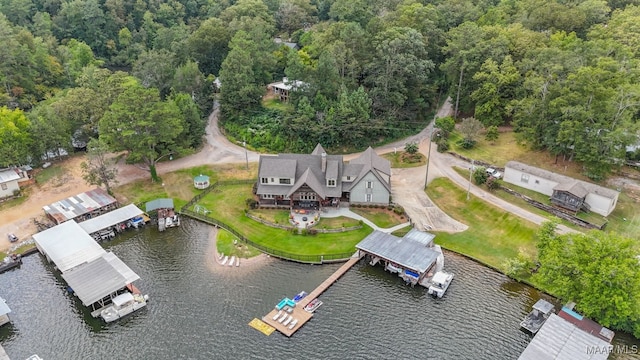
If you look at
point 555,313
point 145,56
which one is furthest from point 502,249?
point 145,56

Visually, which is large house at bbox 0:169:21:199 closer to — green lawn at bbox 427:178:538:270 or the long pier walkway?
the long pier walkway

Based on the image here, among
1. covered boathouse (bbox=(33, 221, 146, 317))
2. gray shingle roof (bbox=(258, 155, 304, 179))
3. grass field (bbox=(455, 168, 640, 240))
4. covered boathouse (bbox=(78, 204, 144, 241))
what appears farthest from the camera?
gray shingle roof (bbox=(258, 155, 304, 179))

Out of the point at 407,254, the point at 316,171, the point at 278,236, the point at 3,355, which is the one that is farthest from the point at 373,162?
the point at 3,355

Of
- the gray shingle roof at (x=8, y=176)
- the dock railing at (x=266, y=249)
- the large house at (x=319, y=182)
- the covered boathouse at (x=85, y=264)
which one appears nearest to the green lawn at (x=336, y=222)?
the large house at (x=319, y=182)

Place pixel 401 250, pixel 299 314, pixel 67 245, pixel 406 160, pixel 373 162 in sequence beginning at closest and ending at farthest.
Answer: pixel 299 314, pixel 401 250, pixel 67 245, pixel 373 162, pixel 406 160

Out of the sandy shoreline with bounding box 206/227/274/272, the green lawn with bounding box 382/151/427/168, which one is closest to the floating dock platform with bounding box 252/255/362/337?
the sandy shoreline with bounding box 206/227/274/272

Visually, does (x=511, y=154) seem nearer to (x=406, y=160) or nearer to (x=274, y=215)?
(x=406, y=160)

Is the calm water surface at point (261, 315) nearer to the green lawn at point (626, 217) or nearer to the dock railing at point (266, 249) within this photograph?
the dock railing at point (266, 249)
